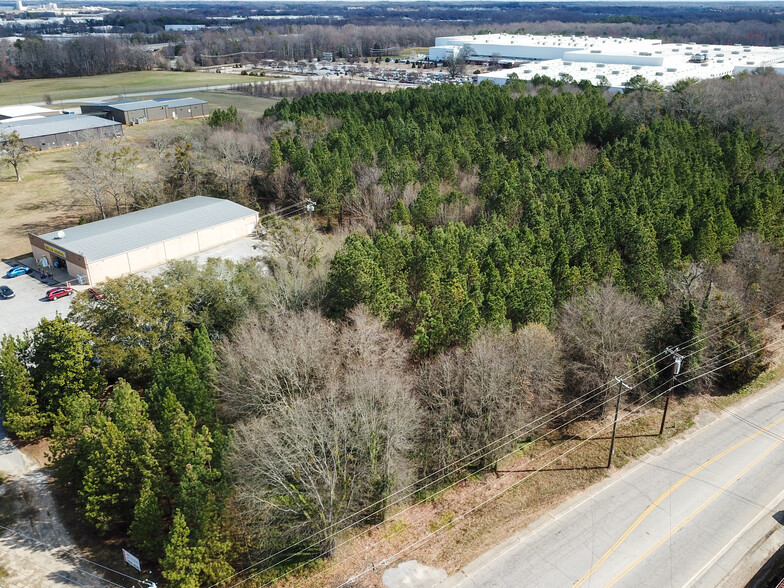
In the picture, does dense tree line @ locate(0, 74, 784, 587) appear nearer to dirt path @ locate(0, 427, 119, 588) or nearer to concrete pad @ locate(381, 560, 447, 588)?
dirt path @ locate(0, 427, 119, 588)

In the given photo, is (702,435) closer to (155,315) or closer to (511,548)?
(511,548)

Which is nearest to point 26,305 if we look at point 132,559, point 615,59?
point 132,559

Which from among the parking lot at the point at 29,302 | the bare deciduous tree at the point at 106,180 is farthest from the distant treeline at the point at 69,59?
the parking lot at the point at 29,302

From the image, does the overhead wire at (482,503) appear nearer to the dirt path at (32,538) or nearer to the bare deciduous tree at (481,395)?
the bare deciduous tree at (481,395)

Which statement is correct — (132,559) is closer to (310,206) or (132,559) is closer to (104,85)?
(310,206)

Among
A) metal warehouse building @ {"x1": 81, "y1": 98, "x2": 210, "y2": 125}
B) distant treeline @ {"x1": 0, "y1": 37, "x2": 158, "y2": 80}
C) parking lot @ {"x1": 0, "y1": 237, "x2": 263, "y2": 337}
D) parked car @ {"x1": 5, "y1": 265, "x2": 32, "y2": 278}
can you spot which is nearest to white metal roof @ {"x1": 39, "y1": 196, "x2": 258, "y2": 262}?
parking lot @ {"x1": 0, "y1": 237, "x2": 263, "y2": 337}
